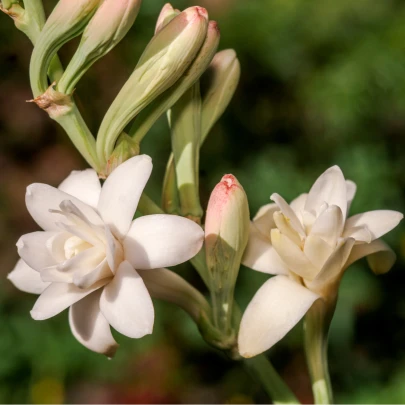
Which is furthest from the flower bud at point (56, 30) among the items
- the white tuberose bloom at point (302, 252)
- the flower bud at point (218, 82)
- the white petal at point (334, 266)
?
the white petal at point (334, 266)

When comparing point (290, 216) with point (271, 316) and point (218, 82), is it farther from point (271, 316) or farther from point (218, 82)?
point (218, 82)

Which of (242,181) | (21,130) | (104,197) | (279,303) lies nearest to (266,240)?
(279,303)

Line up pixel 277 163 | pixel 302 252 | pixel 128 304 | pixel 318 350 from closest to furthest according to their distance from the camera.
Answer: pixel 128 304, pixel 302 252, pixel 318 350, pixel 277 163

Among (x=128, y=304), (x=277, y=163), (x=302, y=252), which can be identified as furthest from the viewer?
(x=277, y=163)

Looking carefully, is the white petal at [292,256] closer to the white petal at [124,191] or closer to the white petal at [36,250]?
the white petal at [124,191]

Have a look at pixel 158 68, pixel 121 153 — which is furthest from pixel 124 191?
pixel 158 68

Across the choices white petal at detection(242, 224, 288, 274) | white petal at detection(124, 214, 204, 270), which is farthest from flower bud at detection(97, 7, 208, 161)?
white petal at detection(242, 224, 288, 274)

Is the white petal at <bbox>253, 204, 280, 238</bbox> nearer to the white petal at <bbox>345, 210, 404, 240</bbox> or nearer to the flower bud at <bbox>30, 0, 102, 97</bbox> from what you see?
the white petal at <bbox>345, 210, 404, 240</bbox>
